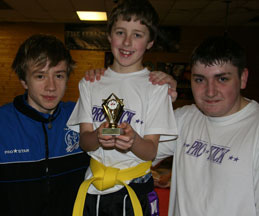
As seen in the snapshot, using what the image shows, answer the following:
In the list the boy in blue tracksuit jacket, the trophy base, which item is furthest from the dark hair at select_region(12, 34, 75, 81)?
the trophy base

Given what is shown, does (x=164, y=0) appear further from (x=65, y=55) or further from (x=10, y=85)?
(x=10, y=85)

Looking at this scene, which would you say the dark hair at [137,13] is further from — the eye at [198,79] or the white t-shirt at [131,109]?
the eye at [198,79]

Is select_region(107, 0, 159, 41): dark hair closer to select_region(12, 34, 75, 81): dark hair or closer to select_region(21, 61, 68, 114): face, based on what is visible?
select_region(12, 34, 75, 81): dark hair

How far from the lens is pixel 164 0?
7.32 meters

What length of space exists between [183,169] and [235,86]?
79 centimetres

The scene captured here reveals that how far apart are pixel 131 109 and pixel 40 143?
791 mm

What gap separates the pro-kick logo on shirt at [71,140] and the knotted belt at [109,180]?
0.41m

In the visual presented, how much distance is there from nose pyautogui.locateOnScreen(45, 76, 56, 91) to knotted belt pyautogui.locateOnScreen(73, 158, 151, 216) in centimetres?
72

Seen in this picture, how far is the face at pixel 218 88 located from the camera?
1.90m

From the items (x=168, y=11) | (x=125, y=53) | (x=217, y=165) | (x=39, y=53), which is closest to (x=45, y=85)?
(x=39, y=53)

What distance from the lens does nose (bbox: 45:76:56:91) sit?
6.59ft

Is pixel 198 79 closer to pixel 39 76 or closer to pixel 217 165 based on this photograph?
pixel 217 165

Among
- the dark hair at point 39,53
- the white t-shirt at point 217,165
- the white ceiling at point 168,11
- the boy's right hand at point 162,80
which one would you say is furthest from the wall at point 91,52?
the boy's right hand at point 162,80

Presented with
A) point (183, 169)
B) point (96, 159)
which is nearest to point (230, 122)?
point (183, 169)
